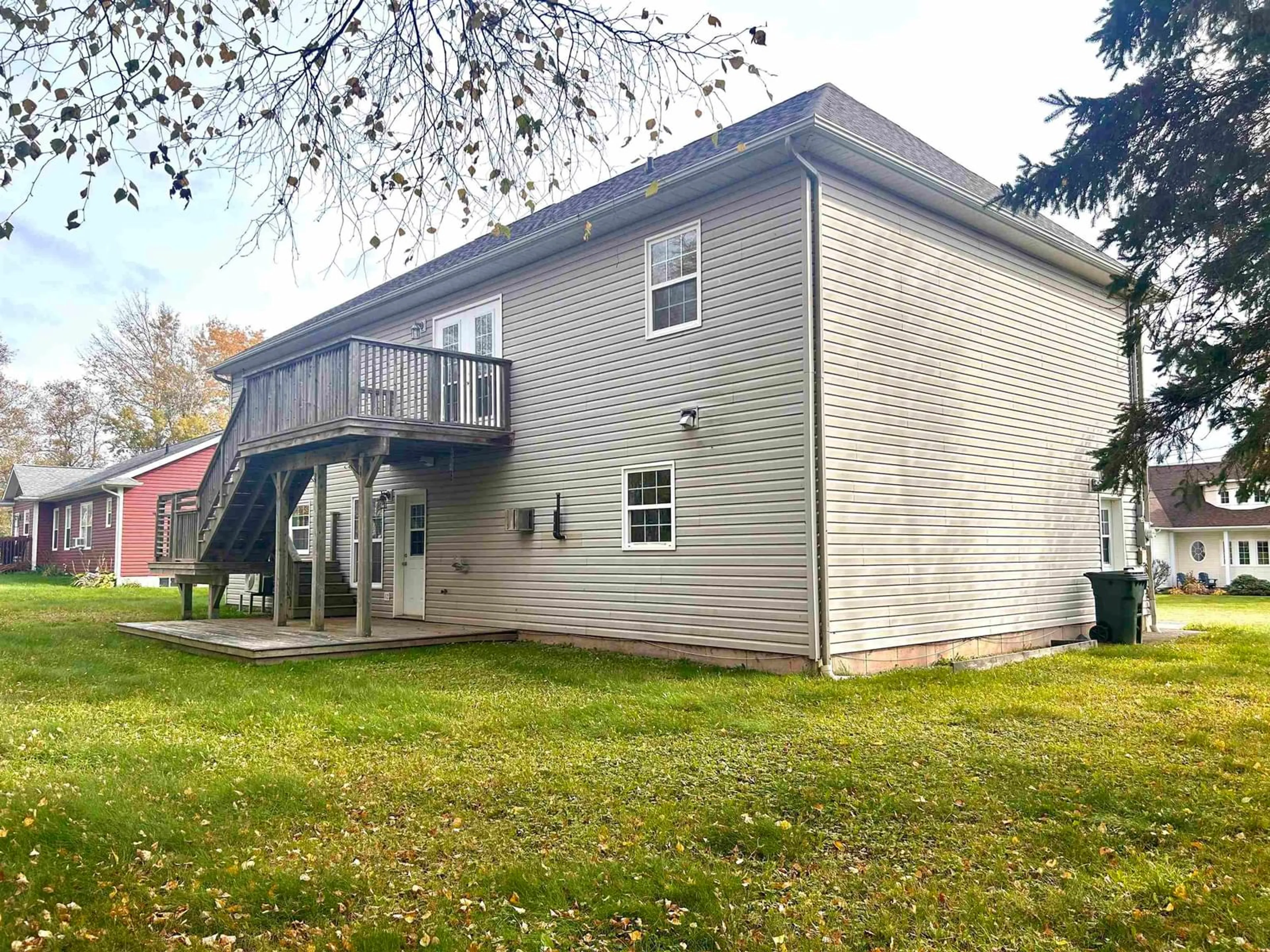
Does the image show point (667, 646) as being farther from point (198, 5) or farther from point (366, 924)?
point (198, 5)

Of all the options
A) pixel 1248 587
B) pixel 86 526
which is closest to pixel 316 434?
pixel 86 526

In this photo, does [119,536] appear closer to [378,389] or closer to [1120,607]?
[378,389]

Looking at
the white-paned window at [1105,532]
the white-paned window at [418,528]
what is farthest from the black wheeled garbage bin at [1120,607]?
the white-paned window at [418,528]

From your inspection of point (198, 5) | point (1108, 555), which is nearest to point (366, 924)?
point (198, 5)

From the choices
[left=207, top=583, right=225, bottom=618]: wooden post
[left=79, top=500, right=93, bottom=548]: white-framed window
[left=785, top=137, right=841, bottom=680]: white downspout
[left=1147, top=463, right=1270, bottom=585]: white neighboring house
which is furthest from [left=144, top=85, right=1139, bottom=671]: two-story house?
→ [left=1147, top=463, right=1270, bottom=585]: white neighboring house

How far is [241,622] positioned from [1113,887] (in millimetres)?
13000

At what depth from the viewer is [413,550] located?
49.3 feet

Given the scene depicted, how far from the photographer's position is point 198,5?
4.71 meters

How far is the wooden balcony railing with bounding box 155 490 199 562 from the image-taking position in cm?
1434

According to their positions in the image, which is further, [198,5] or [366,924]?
[198,5]

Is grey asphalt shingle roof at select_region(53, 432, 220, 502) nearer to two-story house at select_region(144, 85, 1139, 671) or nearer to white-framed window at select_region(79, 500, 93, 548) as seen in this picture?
white-framed window at select_region(79, 500, 93, 548)

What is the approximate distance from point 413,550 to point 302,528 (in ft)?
13.4

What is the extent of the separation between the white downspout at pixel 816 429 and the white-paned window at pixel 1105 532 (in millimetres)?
6886

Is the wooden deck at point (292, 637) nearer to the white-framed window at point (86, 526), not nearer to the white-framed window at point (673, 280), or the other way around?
the white-framed window at point (673, 280)
